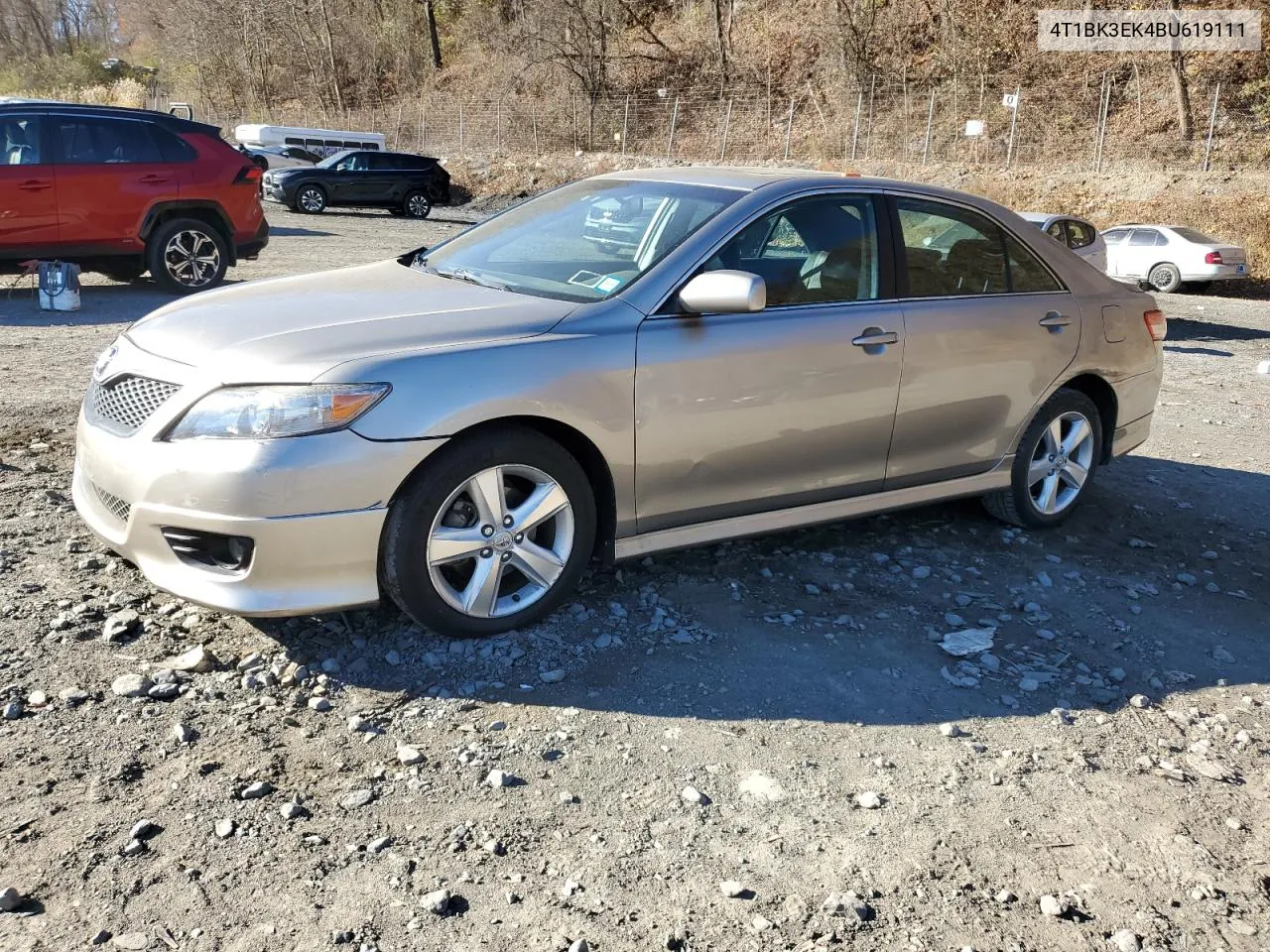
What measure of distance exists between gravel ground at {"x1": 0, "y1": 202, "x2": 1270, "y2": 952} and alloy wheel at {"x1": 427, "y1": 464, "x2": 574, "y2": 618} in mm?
173

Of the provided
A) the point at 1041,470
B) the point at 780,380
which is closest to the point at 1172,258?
the point at 1041,470

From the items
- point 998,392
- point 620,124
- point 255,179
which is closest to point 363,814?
point 998,392

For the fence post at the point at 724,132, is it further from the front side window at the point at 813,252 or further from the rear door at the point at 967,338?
the front side window at the point at 813,252

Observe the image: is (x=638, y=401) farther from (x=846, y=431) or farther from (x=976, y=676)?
(x=976, y=676)

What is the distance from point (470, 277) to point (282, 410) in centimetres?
134

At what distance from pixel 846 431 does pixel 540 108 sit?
134 feet

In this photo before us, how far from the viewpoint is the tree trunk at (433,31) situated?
54.2 m

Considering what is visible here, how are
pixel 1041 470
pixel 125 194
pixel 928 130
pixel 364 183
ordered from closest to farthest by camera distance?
pixel 1041 470 → pixel 125 194 → pixel 364 183 → pixel 928 130

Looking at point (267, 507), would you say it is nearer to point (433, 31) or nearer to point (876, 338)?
point (876, 338)

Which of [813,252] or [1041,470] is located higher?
[813,252]

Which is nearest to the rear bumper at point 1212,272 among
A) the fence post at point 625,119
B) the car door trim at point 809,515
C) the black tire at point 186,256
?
the black tire at point 186,256

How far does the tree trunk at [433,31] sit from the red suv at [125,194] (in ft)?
151

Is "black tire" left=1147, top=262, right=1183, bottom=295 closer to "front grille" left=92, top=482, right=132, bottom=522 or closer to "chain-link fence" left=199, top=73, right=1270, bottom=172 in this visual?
"chain-link fence" left=199, top=73, right=1270, bottom=172

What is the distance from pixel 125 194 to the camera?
11.0 metres
